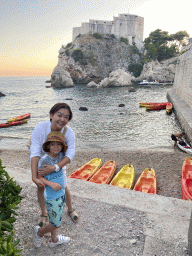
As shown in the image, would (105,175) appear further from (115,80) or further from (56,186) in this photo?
(115,80)

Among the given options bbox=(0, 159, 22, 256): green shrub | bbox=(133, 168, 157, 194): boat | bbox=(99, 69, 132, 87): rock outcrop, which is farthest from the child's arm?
bbox=(99, 69, 132, 87): rock outcrop

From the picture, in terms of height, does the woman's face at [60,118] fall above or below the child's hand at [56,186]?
above

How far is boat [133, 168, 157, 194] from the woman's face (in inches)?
183

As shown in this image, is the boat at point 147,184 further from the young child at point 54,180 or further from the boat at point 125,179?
the young child at point 54,180

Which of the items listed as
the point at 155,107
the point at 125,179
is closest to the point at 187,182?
the point at 125,179

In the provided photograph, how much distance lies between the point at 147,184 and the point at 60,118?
5.26m

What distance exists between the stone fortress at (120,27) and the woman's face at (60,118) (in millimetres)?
97272

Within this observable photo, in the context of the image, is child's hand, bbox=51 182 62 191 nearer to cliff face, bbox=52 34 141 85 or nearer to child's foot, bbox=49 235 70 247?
child's foot, bbox=49 235 70 247

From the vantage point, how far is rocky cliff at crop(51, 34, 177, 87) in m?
68.0

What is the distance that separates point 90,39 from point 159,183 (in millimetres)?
89325

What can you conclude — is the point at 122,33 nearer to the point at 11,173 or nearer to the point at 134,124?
the point at 134,124

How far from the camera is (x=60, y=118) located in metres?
2.60

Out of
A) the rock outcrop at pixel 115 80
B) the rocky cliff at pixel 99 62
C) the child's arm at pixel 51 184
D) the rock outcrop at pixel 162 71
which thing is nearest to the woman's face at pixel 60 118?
the child's arm at pixel 51 184

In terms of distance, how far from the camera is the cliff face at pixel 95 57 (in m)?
76.2
